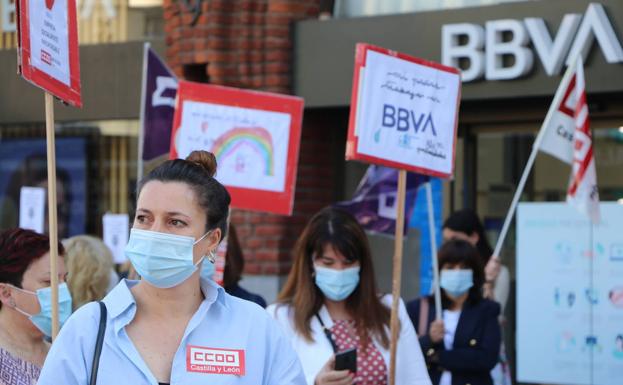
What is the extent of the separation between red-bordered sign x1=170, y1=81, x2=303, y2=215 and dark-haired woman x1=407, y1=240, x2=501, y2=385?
1028 mm

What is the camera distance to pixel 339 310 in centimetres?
577

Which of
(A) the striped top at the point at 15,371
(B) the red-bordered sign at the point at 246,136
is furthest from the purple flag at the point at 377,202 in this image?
(A) the striped top at the point at 15,371

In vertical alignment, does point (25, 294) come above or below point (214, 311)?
below

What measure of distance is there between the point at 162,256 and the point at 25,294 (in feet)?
5.18

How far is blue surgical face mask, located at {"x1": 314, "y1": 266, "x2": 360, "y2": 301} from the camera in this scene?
564cm

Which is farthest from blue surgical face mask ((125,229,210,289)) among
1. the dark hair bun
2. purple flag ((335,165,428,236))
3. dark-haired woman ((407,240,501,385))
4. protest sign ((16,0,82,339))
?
purple flag ((335,165,428,236))

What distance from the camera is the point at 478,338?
22.7ft

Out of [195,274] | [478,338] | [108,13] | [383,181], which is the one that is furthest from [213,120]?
[108,13]

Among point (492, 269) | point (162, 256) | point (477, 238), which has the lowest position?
point (492, 269)

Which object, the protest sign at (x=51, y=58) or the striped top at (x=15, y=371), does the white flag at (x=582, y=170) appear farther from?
the striped top at (x=15, y=371)

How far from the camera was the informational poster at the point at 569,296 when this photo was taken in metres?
8.06

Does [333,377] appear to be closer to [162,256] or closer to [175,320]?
[175,320]

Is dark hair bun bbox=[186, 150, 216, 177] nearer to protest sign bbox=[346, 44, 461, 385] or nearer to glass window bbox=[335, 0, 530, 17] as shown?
protest sign bbox=[346, 44, 461, 385]

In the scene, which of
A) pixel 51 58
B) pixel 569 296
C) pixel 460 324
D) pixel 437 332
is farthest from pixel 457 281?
pixel 51 58
